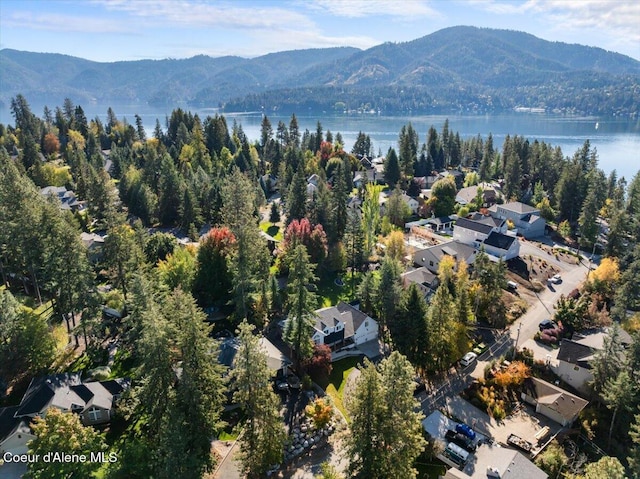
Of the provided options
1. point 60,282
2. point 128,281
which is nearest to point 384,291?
point 128,281

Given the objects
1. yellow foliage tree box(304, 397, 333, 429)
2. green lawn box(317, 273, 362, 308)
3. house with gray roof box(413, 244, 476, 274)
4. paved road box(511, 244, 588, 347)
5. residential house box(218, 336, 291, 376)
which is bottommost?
paved road box(511, 244, 588, 347)

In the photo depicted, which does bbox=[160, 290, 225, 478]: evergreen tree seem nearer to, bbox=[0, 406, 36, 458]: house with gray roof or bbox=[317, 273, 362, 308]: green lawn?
bbox=[0, 406, 36, 458]: house with gray roof

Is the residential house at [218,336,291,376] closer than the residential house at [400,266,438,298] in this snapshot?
Yes

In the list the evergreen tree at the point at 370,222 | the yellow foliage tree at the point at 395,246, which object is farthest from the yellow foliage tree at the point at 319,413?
the evergreen tree at the point at 370,222

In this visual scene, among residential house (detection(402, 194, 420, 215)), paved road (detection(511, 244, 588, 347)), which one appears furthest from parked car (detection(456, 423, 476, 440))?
residential house (detection(402, 194, 420, 215))

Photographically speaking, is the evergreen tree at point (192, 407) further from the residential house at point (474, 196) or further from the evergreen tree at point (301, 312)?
the residential house at point (474, 196)
